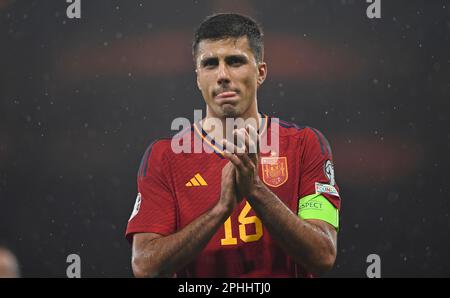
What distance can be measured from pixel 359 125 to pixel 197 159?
174 centimetres

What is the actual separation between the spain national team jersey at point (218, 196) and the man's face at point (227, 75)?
8.6 inches

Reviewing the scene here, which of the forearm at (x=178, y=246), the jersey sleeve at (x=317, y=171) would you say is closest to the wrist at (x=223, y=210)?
the forearm at (x=178, y=246)

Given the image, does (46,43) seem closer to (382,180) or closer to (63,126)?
(63,126)

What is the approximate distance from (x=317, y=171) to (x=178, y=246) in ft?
2.20

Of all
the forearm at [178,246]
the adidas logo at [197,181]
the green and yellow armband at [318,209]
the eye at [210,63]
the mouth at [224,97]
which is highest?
the eye at [210,63]

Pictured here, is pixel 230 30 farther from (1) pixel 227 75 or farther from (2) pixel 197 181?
(2) pixel 197 181

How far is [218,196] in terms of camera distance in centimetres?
242

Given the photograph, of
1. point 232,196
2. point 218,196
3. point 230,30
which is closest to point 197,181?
point 218,196

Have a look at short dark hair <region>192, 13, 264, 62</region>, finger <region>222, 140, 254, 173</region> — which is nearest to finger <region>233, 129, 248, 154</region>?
finger <region>222, 140, 254, 173</region>

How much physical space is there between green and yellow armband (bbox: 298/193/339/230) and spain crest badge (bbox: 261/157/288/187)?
0.45ft

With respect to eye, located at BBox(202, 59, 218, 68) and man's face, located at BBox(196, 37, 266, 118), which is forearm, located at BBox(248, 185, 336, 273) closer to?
man's face, located at BBox(196, 37, 266, 118)

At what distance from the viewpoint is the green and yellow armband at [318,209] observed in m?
2.29

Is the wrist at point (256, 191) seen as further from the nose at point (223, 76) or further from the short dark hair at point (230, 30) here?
the short dark hair at point (230, 30)
